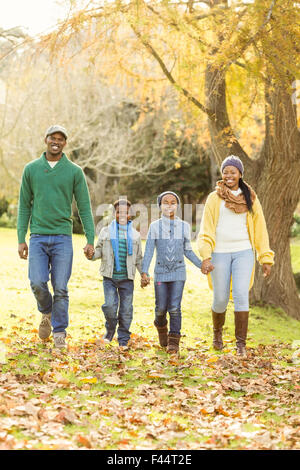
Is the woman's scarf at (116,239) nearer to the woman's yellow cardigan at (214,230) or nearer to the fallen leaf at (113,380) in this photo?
the woman's yellow cardigan at (214,230)

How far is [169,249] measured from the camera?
680 cm

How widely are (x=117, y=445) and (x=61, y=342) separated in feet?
8.89

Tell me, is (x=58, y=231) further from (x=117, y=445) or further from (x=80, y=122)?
(x=80, y=122)

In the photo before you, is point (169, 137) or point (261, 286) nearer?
point (261, 286)

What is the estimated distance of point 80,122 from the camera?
26.0 metres

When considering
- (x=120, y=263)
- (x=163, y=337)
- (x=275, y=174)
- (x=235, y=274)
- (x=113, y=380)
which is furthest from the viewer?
(x=275, y=174)

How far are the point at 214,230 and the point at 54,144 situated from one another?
1.88 m

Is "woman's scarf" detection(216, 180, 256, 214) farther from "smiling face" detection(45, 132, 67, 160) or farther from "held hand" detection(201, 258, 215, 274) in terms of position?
"smiling face" detection(45, 132, 67, 160)

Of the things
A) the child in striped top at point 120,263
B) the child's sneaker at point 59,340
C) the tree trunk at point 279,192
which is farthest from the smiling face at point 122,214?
the tree trunk at point 279,192

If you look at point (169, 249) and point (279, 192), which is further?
point (279, 192)

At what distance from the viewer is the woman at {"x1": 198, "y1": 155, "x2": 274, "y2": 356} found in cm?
673

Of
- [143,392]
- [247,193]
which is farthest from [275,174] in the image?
[143,392]

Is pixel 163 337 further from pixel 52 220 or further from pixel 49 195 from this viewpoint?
pixel 49 195
